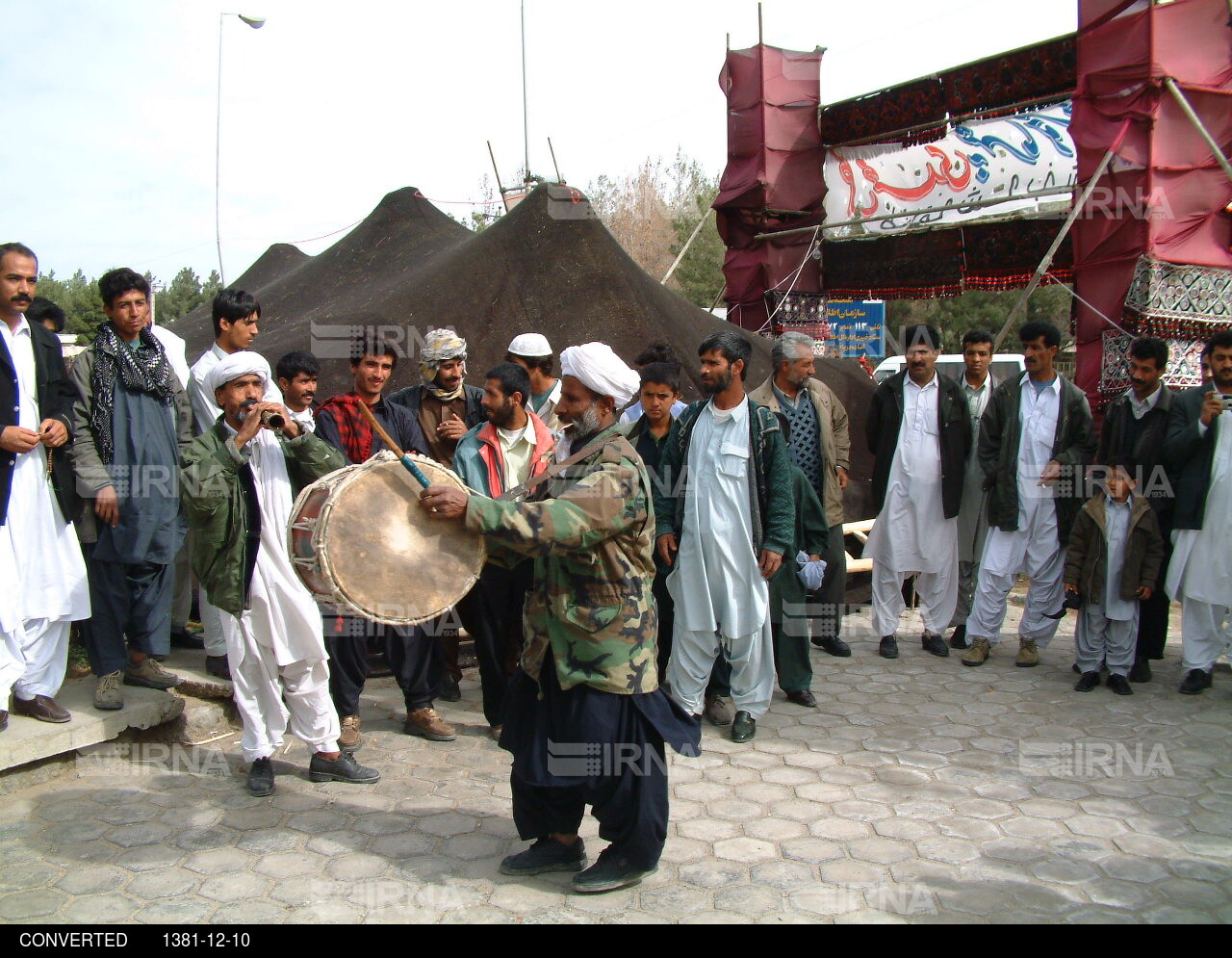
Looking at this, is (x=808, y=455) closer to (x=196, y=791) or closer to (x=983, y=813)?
(x=983, y=813)

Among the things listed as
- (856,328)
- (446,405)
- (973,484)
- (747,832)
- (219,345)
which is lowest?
(747,832)

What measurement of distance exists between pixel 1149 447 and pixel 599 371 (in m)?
4.07

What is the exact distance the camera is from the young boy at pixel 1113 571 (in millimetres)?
5738

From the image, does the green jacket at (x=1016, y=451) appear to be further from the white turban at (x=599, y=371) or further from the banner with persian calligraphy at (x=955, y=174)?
the banner with persian calligraphy at (x=955, y=174)

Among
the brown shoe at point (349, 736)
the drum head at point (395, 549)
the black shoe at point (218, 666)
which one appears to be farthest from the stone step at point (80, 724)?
the drum head at point (395, 549)

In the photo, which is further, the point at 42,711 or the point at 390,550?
the point at 42,711

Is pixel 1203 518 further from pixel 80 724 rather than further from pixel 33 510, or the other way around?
pixel 33 510

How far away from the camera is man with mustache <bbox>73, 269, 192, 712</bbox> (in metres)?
4.45

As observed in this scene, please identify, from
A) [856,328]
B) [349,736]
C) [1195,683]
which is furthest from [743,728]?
[856,328]

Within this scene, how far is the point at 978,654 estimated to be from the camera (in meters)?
6.39

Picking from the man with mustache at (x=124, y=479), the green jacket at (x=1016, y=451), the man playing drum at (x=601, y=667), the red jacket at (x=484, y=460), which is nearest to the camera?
the man playing drum at (x=601, y=667)

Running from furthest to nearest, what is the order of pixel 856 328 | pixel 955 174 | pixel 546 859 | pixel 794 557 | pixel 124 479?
pixel 856 328 → pixel 955 174 → pixel 794 557 → pixel 124 479 → pixel 546 859

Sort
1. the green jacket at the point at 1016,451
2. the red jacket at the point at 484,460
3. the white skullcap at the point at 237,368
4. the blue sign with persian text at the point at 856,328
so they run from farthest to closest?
the blue sign with persian text at the point at 856,328, the green jacket at the point at 1016,451, the red jacket at the point at 484,460, the white skullcap at the point at 237,368

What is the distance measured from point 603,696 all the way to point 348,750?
1.75 meters
